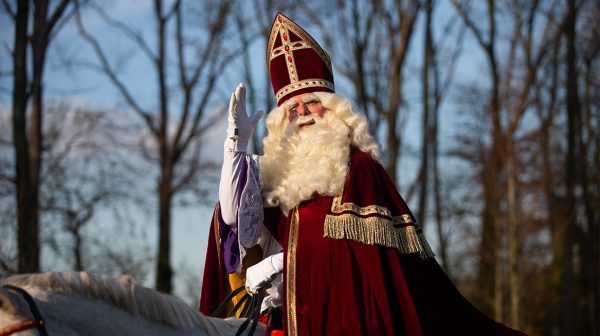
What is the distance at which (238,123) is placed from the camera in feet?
15.6

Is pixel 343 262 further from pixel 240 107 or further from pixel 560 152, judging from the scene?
pixel 560 152

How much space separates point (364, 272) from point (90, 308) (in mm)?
1462

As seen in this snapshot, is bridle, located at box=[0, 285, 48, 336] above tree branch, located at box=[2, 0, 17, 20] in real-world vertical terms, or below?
below

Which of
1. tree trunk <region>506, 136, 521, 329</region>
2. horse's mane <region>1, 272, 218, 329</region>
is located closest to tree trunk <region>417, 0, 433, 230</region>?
tree trunk <region>506, 136, 521, 329</region>

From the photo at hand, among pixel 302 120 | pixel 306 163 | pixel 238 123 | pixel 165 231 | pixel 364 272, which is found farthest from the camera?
pixel 165 231

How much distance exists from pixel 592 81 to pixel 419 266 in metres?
24.2

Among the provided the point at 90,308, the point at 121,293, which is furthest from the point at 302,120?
the point at 90,308

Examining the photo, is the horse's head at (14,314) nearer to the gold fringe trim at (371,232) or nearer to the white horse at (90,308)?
the white horse at (90,308)

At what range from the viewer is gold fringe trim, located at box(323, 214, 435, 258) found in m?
4.32

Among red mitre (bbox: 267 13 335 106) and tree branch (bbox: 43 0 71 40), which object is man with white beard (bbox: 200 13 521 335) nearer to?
red mitre (bbox: 267 13 335 106)

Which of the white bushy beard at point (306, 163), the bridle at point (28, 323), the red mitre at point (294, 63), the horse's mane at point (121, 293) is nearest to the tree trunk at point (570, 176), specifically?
the red mitre at point (294, 63)

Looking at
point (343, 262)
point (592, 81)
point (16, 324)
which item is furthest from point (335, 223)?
point (592, 81)

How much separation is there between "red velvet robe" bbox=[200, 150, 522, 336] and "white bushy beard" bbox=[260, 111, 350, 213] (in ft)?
0.28

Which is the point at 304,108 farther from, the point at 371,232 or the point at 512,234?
the point at 512,234
